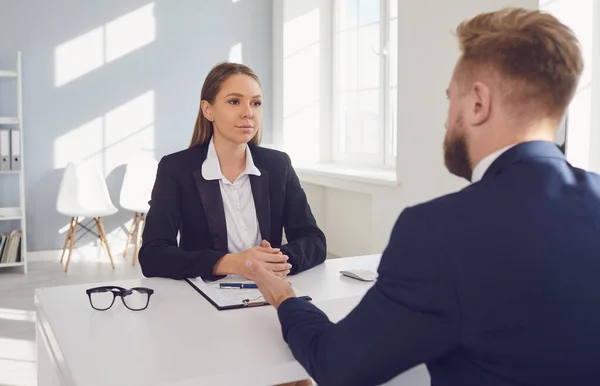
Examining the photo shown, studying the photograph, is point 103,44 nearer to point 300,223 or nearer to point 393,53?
point 393,53

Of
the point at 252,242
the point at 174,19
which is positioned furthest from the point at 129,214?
the point at 252,242

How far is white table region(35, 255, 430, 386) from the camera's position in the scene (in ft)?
3.77

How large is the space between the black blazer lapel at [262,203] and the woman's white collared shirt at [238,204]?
0.02 m

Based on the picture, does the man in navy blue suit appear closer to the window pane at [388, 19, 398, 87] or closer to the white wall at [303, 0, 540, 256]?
the white wall at [303, 0, 540, 256]

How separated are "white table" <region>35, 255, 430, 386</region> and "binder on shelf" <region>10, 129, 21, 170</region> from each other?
3641 millimetres

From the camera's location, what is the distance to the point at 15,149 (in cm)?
499

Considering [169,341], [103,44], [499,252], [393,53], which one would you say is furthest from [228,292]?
[103,44]

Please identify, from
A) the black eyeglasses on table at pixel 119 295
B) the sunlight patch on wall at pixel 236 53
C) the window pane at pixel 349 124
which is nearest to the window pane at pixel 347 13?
the window pane at pixel 349 124

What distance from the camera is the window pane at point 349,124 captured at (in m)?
5.45

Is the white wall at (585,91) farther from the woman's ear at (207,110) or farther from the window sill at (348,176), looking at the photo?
the woman's ear at (207,110)

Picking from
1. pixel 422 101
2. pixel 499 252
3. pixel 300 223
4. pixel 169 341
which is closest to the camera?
pixel 499 252

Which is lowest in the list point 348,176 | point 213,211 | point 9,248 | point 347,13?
point 9,248

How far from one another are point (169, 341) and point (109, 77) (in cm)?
466

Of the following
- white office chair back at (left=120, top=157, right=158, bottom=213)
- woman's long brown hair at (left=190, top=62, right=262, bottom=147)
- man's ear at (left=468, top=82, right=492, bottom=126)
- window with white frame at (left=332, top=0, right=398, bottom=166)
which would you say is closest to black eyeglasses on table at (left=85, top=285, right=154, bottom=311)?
woman's long brown hair at (left=190, top=62, right=262, bottom=147)
